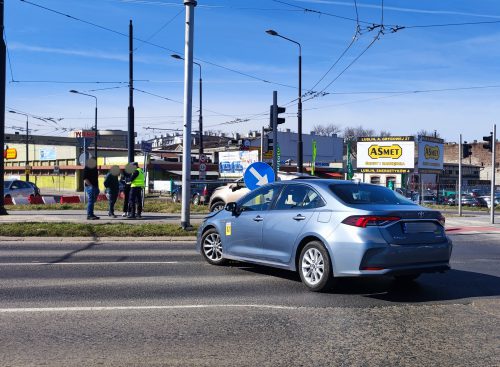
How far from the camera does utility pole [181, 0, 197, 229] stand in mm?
14039

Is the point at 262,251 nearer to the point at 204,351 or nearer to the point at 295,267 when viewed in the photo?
the point at 295,267

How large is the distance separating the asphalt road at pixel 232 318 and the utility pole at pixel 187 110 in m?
4.57

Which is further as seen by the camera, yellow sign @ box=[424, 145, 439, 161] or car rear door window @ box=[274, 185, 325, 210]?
yellow sign @ box=[424, 145, 439, 161]

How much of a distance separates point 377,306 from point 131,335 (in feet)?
9.50

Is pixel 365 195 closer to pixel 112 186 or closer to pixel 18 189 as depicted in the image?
pixel 112 186

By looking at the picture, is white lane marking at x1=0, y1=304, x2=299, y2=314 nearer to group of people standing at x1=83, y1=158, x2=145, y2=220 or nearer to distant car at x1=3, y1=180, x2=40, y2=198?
group of people standing at x1=83, y1=158, x2=145, y2=220

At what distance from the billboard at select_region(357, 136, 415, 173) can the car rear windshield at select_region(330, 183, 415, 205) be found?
39.9 metres

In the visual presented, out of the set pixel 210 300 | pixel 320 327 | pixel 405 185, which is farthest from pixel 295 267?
pixel 405 185

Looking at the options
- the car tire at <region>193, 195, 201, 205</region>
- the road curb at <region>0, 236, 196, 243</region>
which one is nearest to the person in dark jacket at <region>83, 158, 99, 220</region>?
the road curb at <region>0, 236, 196, 243</region>

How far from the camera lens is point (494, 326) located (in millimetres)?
5816

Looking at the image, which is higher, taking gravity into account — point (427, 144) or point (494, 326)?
point (427, 144)

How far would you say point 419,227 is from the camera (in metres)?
7.27

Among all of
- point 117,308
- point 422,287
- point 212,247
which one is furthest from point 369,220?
point 212,247

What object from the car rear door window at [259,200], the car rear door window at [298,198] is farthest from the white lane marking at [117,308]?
the car rear door window at [259,200]
